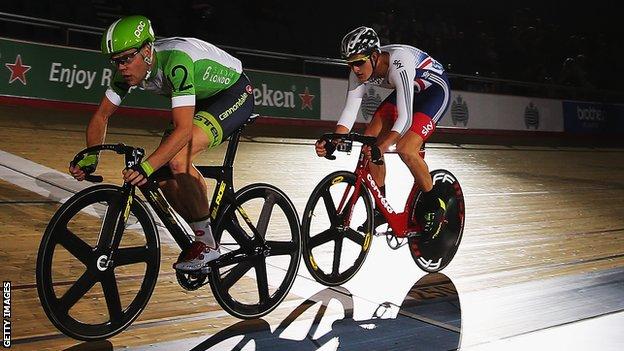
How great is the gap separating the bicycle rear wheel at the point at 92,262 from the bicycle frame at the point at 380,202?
1380mm

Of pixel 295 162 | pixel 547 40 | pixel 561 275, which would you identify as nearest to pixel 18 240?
pixel 561 275

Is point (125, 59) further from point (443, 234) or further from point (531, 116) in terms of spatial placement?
point (531, 116)

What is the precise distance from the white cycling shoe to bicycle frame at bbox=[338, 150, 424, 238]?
112cm

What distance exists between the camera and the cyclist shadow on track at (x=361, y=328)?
3432mm

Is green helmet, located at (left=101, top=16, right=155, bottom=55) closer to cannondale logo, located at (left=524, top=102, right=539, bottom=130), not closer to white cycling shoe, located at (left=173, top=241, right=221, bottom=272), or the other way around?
white cycling shoe, located at (left=173, top=241, right=221, bottom=272)

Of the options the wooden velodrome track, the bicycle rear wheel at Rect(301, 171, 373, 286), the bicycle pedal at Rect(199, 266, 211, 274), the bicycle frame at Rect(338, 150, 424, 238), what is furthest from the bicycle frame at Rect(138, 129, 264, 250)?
the bicycle frame at Rect(338, 150, 424, 238)

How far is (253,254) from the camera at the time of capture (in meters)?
3.74

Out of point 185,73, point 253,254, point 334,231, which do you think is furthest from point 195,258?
point 334,231

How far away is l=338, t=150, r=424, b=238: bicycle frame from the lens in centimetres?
441

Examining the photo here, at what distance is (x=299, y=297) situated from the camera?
4172mm

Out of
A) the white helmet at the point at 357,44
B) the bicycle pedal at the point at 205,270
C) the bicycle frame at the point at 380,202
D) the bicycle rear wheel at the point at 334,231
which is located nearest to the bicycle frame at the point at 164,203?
the bicycle pedal at the point at 205,270

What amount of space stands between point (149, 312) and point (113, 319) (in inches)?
18.1

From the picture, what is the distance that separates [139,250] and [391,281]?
6.09 feet

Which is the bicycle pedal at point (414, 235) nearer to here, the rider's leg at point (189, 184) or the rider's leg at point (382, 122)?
the rider's leg at point (382, 122)
